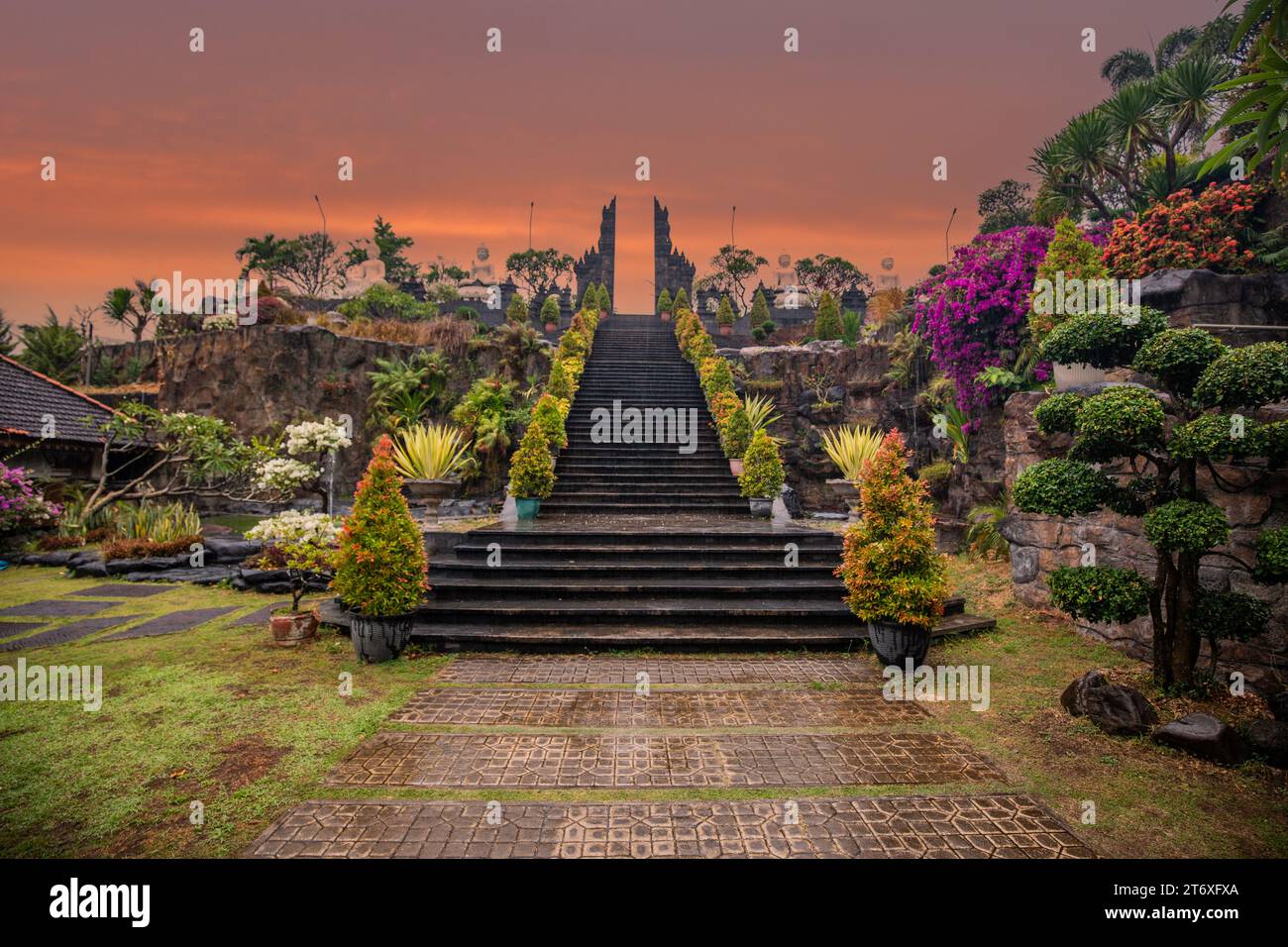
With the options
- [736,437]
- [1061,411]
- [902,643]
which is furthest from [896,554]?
[736,437]

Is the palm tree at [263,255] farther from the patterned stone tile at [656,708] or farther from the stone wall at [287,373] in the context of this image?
the patterned stone tile at [656,708]

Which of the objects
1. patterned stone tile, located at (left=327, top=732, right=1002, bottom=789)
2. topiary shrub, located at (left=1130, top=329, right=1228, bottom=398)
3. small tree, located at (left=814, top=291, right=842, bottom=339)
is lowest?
patterned stone tile, located at (left=327, top=732, right=1002, bottom=789)

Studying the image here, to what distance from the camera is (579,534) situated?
823 centimetres

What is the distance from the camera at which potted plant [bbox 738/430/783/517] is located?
418 inches

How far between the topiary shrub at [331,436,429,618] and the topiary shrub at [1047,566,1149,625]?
18.2ft

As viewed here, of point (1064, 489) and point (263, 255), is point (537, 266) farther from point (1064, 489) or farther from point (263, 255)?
point (1064, 489)

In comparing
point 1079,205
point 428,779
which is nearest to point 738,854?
point 428,779

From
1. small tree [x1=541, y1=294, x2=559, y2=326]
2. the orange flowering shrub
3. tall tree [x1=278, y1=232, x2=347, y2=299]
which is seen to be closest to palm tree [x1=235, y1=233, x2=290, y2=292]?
tall tree [x1=278, y1=232, x2=347, y2=299]

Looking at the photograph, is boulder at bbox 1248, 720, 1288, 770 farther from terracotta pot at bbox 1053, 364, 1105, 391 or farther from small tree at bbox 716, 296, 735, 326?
small tree at bbox 716, 296, 735, 326

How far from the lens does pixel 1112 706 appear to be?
13.6 ft

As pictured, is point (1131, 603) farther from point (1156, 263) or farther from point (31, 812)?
point (1156, 263)

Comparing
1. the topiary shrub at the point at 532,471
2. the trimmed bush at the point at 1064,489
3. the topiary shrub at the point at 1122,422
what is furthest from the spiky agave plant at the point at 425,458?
the topiary shrub at the point at 1122,422

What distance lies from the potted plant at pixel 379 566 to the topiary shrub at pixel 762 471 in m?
6.64

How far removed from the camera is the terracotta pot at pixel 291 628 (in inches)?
239
